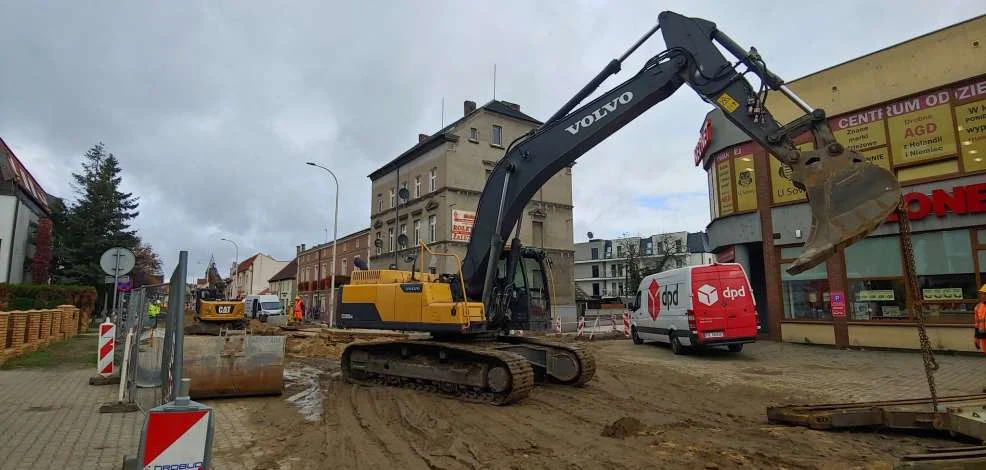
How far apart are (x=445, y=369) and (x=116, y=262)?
5.99 m

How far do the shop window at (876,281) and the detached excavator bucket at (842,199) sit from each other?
1027 centimetres

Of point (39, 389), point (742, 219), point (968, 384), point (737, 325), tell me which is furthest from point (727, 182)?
point (39, 389)

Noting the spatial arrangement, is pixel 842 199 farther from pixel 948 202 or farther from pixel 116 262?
pixel 948 202

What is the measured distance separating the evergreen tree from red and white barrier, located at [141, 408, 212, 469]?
38.2 m

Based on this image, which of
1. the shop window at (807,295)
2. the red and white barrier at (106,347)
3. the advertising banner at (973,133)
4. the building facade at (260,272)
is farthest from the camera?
the building facade at (260,272)

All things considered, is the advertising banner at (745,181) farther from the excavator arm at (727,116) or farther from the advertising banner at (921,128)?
the excavator arm at (727,116)

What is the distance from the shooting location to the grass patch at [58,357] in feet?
40.0

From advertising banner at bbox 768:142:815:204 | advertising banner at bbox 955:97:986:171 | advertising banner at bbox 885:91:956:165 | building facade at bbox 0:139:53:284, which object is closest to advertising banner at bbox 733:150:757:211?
advertising banner at bbox 768:142:815:204

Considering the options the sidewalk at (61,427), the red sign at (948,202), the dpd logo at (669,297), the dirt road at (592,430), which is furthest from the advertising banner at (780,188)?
the sidewalk at (61,427)

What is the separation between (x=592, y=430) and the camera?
6.37m

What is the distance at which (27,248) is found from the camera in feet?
101

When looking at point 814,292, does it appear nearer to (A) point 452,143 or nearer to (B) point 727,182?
(B) point 727,182

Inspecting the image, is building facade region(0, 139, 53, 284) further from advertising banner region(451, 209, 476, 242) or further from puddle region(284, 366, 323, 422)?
puddle region(284, 366, 323, 422)

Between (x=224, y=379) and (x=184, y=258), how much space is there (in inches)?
239
